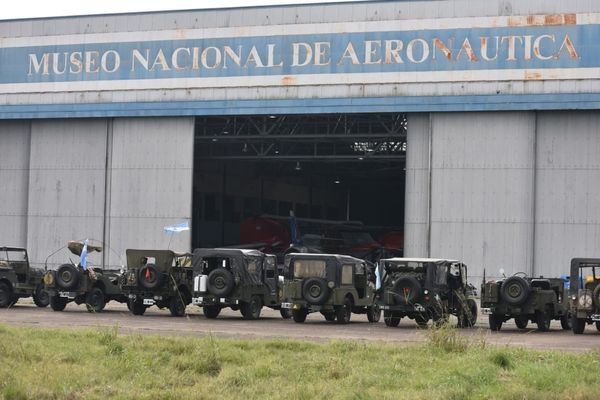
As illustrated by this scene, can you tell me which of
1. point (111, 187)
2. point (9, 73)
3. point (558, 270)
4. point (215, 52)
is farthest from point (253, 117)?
point (558, 270)

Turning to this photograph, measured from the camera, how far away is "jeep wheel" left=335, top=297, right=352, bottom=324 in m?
29.8

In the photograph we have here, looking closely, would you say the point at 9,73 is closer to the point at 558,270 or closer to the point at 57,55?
the point at 57,55

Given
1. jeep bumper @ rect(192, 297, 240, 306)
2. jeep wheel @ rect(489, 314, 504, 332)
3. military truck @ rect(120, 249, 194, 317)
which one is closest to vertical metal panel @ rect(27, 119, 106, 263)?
military truck @ rect(120, 249, 194, 317)

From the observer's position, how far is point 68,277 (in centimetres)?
3250

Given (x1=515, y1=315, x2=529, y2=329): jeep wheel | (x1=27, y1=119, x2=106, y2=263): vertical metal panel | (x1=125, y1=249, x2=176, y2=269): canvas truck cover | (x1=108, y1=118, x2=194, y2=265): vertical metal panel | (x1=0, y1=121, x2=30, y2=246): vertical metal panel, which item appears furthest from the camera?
(x1=0, y1=121, x2=30, y2=246): vertical metal panel

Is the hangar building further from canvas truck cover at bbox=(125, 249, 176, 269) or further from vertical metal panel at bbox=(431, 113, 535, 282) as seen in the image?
canvas truck cover at bbox=(125, 249, 176, 269)

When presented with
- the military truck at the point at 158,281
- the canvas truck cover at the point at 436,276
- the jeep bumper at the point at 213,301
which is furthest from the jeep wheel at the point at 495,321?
the military truck at the point at 158,281

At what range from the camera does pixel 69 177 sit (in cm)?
5006

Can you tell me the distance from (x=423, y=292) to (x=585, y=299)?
4.28m

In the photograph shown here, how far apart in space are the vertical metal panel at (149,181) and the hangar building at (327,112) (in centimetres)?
6

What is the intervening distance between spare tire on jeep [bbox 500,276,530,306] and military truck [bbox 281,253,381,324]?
3564mm

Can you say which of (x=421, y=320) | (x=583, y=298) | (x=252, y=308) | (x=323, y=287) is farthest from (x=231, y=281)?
(x=583, y=298)

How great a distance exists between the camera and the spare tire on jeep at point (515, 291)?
1109 inches

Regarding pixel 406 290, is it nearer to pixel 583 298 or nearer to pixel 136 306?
pixel 583 298
